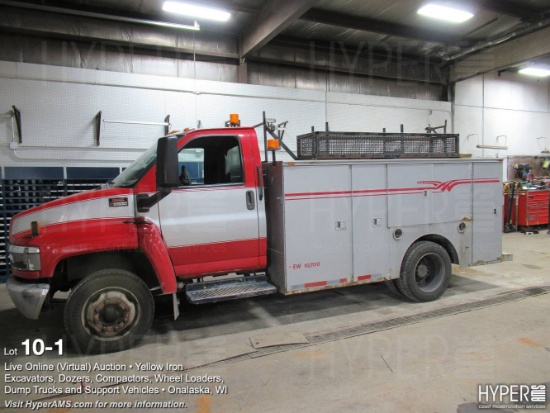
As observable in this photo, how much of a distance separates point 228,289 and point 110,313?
Answer: 4.09 ft

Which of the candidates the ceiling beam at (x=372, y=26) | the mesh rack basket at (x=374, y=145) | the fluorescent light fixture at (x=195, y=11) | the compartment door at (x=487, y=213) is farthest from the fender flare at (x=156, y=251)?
the ceiling beam at (x=372, y=26)

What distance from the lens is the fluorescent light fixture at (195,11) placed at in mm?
7367

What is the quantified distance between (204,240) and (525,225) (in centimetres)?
1132

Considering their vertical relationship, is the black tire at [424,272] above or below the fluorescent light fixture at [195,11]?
below

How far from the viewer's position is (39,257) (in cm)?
354

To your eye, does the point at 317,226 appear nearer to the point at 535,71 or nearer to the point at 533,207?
the point at 533,207

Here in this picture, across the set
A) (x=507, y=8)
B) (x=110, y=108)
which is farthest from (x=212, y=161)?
(x=507, y=8)

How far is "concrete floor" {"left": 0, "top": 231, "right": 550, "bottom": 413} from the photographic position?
2906 millimetres

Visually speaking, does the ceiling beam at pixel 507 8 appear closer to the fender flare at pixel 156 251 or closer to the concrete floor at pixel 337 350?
the concrete floor at pixel 337 350

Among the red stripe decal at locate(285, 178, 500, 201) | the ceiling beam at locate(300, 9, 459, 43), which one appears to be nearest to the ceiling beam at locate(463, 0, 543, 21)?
the ceiling beam at locate(300, 9, 459, 43)

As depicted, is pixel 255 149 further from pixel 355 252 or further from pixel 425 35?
pixel 425 35

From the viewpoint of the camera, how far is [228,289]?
423cm

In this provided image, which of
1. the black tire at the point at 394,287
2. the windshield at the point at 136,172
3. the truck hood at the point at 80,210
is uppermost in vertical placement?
the windshield at the point at 136,172

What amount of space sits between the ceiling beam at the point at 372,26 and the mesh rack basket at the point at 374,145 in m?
4.69
